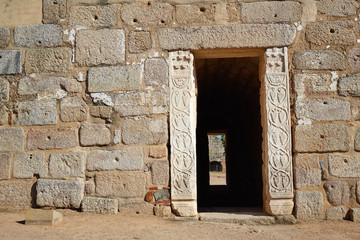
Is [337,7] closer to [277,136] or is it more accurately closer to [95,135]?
[277,136]

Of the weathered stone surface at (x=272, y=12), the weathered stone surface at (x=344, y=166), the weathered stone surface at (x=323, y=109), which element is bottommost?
the weathered stone surface at (x=344, y=166)

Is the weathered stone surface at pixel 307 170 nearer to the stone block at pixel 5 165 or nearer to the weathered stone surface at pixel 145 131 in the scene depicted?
the weathered stone surface at pixel 145 131

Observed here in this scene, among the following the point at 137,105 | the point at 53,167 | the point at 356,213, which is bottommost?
the point at 356,213

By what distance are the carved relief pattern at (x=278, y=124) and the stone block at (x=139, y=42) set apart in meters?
1.40

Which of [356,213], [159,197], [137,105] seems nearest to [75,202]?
[159,197]

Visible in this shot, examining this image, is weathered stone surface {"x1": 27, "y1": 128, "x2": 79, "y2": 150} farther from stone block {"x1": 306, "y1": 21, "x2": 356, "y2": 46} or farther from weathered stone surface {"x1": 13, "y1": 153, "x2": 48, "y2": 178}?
stone block {"x1": 306, "y1": 21, "x2": 356, "y2": 46}

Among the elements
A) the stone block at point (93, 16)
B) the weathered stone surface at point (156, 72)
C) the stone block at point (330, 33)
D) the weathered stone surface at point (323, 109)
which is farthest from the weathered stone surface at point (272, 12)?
the stone block at point (93, 16)

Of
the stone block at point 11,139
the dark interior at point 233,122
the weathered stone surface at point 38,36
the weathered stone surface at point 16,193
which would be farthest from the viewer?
the dark interior at point 233,122

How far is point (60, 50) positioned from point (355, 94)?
351 centimetres

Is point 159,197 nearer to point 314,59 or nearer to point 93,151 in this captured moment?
point 93,151

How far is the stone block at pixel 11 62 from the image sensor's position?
4.18 m

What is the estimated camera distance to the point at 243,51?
4.07 metres

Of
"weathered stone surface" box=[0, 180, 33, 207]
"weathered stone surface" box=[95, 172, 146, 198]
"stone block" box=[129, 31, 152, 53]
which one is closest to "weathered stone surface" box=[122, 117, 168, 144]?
"weathered stone surface" box=[95, 172, 146, 198]

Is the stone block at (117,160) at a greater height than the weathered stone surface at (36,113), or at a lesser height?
lesser
